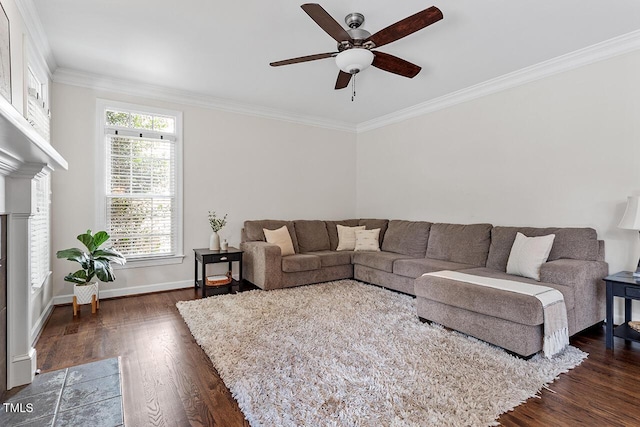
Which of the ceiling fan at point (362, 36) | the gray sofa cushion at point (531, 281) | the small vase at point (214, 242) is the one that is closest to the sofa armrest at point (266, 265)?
the small vase at point (214, 242)

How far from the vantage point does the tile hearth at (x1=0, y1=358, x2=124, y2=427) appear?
68.4 inches

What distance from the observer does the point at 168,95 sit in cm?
438

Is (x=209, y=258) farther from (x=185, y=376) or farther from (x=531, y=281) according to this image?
(x=531, y=281)

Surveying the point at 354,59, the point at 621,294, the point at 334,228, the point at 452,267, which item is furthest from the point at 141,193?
the point at 621,294

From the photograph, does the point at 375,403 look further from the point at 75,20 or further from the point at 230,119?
the point at 230,119

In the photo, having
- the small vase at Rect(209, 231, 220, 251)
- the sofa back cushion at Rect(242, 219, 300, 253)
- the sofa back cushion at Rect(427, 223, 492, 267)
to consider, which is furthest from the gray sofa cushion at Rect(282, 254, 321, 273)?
the sofa back cushion at Rect(427, 223, 492, 267)

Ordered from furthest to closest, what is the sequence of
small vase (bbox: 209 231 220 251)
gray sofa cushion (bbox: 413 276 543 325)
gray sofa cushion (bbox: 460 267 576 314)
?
small vase (bbox: 209 231 220 251) < gray sofa cushion (bbox: 460 267 576 314) < gray sofa cushion (bbox: 413 276 543 325)

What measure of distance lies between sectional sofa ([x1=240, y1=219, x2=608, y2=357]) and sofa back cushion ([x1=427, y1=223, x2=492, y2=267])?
1cm

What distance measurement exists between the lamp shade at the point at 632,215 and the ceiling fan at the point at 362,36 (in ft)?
7.06

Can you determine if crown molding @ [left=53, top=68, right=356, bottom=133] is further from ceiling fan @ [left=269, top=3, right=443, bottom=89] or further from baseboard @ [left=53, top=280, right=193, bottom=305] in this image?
baseboard @ [left=53, top=280, right=193, bottom=305]

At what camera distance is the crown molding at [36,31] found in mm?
2486

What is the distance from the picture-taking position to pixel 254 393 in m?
1.95

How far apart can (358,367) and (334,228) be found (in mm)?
3394

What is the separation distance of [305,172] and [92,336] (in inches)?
150
